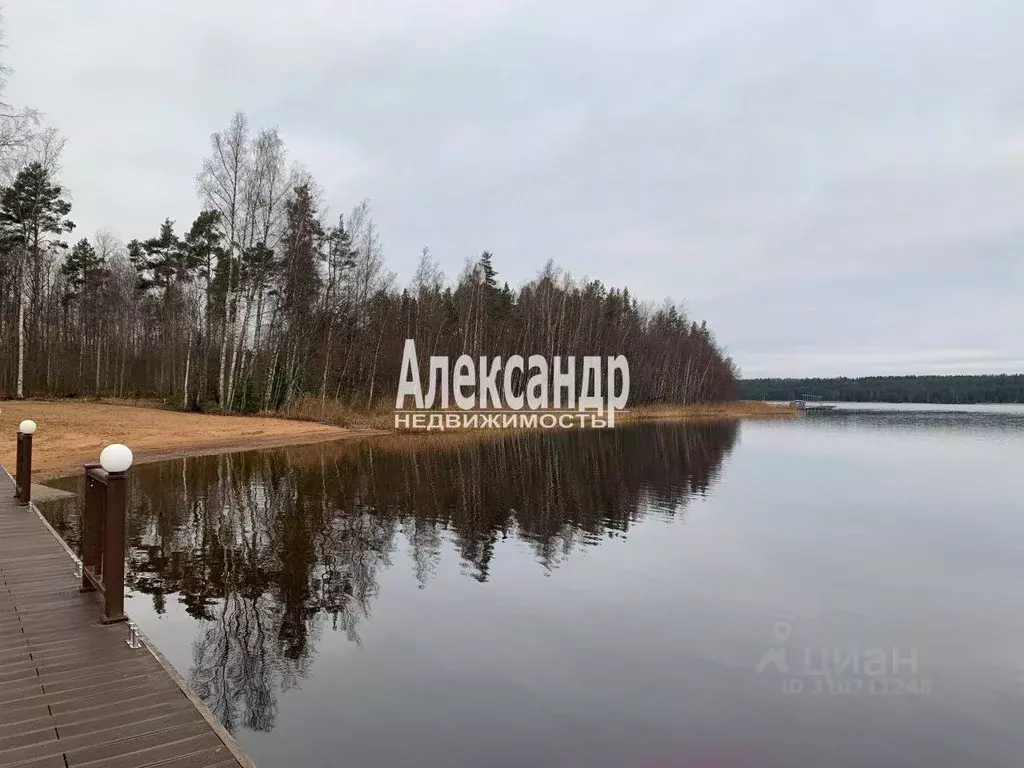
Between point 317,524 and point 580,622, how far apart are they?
524 centimetres

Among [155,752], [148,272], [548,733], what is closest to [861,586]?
[548,733]

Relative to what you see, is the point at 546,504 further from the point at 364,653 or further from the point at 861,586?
the point at 364,653

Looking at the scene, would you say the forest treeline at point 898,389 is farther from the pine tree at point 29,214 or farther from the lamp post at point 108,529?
the lamp post at point 108,529

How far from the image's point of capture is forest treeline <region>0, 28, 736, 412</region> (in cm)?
2561

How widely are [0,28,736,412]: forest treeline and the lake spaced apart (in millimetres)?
16085

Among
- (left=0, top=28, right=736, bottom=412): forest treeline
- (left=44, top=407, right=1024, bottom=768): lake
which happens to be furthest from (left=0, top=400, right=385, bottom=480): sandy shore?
(left=44, top=407, right=1024, bottom=768): lake

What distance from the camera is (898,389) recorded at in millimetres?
119938

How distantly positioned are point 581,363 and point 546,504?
35.3 meters

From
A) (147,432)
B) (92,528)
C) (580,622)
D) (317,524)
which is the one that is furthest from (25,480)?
(147,432)

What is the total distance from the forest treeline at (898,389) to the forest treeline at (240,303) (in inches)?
3272

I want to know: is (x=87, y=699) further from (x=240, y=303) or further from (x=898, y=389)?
(x=898, y=389)

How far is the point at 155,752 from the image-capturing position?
2.81 metres

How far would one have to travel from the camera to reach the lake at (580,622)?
415cm

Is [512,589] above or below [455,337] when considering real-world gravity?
below
